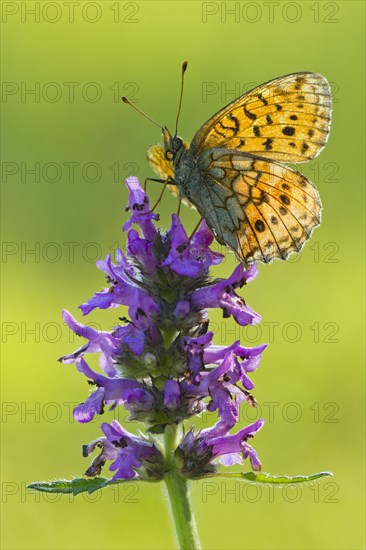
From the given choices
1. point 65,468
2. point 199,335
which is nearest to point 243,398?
point 199,335

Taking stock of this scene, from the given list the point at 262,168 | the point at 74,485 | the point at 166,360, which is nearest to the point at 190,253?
the point at 166,360

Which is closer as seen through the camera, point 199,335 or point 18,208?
point 199,335

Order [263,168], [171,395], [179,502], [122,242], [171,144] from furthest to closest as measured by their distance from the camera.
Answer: [122,242], [171,144], [263,168], [179,502], [171,395]

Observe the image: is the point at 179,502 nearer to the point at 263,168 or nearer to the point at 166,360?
the point at 166,360

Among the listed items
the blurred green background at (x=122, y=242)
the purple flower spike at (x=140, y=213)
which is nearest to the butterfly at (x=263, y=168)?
the purple flower spike at (x=140, y=213)

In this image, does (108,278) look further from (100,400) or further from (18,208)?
(18,208)
